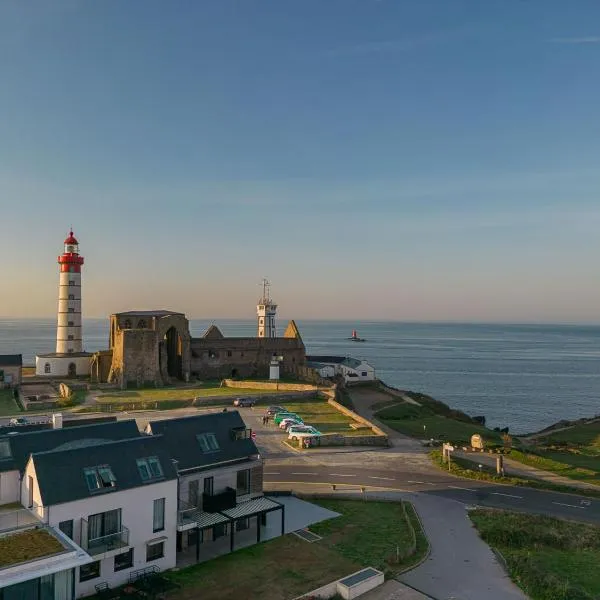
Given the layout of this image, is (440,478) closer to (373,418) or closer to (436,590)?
(436,590)

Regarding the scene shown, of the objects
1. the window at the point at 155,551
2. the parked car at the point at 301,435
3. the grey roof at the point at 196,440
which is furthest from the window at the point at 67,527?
the parked car at the point at 301,435

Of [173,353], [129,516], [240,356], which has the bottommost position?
[129,516]

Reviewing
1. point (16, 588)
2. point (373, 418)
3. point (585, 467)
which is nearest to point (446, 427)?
point (373, 418)

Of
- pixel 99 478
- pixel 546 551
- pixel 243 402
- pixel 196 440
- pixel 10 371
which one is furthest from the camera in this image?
pixel 10 371

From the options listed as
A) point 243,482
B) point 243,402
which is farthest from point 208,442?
point 243,402

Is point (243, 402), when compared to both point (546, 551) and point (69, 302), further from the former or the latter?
point (546, 551)

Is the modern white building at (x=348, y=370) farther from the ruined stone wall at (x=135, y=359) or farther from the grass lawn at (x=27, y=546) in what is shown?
the grass lawn at (x=27, y=546)
